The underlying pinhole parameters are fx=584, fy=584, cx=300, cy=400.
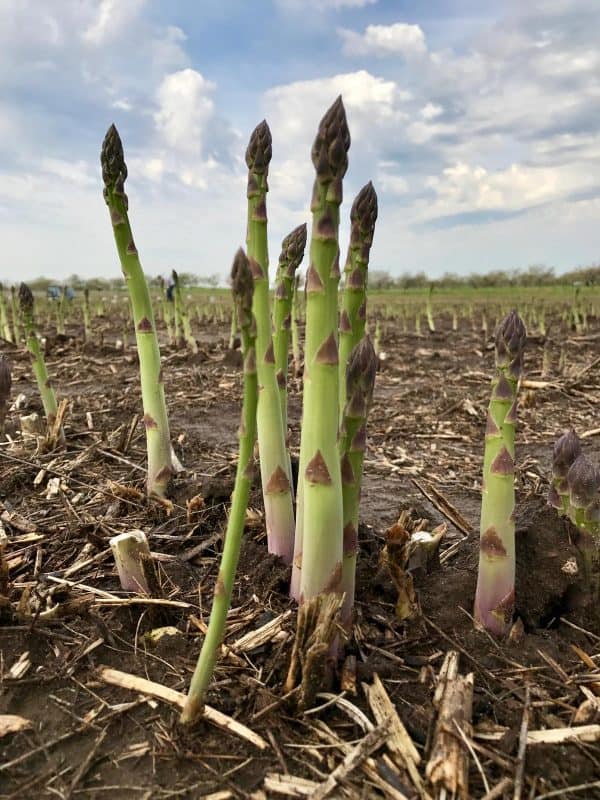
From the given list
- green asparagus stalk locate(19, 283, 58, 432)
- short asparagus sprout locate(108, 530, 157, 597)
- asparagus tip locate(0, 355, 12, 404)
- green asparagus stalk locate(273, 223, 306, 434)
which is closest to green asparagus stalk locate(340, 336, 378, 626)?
green asparagus stalk locate(273, 223, 306, 434)

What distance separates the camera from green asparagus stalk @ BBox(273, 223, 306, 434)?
2.97 meters

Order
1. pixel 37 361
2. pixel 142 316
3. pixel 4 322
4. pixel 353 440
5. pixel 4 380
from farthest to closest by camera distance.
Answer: pixel 4 322
pixel 37 361
pixel 4 380
pixel 142 316
pixel 353 440

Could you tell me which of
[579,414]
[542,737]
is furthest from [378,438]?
[542,737]

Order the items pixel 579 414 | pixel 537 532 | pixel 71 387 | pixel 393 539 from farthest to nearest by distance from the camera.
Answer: pixel 71 387 → pixel 579 414 → pixel 537 532 → pixel 393 539

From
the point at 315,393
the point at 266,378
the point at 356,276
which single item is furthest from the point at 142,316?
the point at 315,393

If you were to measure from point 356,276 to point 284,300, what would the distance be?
74 cm

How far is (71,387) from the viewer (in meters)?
8.69

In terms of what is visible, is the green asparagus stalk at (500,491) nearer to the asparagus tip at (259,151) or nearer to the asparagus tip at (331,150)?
the asparagus tip at (331,150)

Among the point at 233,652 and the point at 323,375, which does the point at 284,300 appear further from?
the point at 233,652

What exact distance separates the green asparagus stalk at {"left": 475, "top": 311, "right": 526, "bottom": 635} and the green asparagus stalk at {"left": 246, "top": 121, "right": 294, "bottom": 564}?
91 cm

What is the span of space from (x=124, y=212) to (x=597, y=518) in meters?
2.95

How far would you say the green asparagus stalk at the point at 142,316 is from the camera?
3.35 meters

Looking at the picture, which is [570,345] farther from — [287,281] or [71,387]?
[287,281]

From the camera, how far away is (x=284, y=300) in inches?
122
